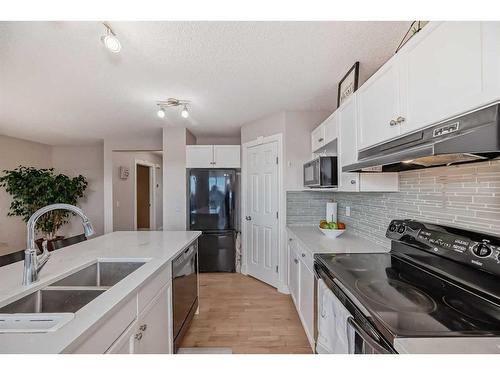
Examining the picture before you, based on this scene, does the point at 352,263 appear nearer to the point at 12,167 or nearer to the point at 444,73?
the point at 444,73

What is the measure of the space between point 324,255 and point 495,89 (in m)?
1.20

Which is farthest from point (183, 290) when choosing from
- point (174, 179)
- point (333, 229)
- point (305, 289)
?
point (174, 179)

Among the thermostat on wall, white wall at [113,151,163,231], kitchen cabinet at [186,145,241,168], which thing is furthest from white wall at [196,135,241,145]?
the thermostat on wall

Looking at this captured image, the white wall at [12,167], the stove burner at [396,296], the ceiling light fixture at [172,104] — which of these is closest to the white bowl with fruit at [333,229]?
the stove burner at [396,296]

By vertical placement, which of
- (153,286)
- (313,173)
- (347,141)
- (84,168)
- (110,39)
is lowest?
(153,286)

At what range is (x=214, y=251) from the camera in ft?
12.2

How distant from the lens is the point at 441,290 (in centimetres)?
105

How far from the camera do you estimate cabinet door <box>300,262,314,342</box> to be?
1.75 meters

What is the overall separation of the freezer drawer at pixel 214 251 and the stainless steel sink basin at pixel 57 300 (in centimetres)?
258

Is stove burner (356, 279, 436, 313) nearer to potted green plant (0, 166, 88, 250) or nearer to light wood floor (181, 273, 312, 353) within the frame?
light wood floor (181, 273, 312, 353)

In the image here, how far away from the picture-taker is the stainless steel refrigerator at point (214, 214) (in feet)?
12.0

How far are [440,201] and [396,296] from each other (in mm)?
657

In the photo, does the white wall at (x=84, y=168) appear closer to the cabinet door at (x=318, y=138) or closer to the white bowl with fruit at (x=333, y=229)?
the cabinet door at (x=318, y=138)
